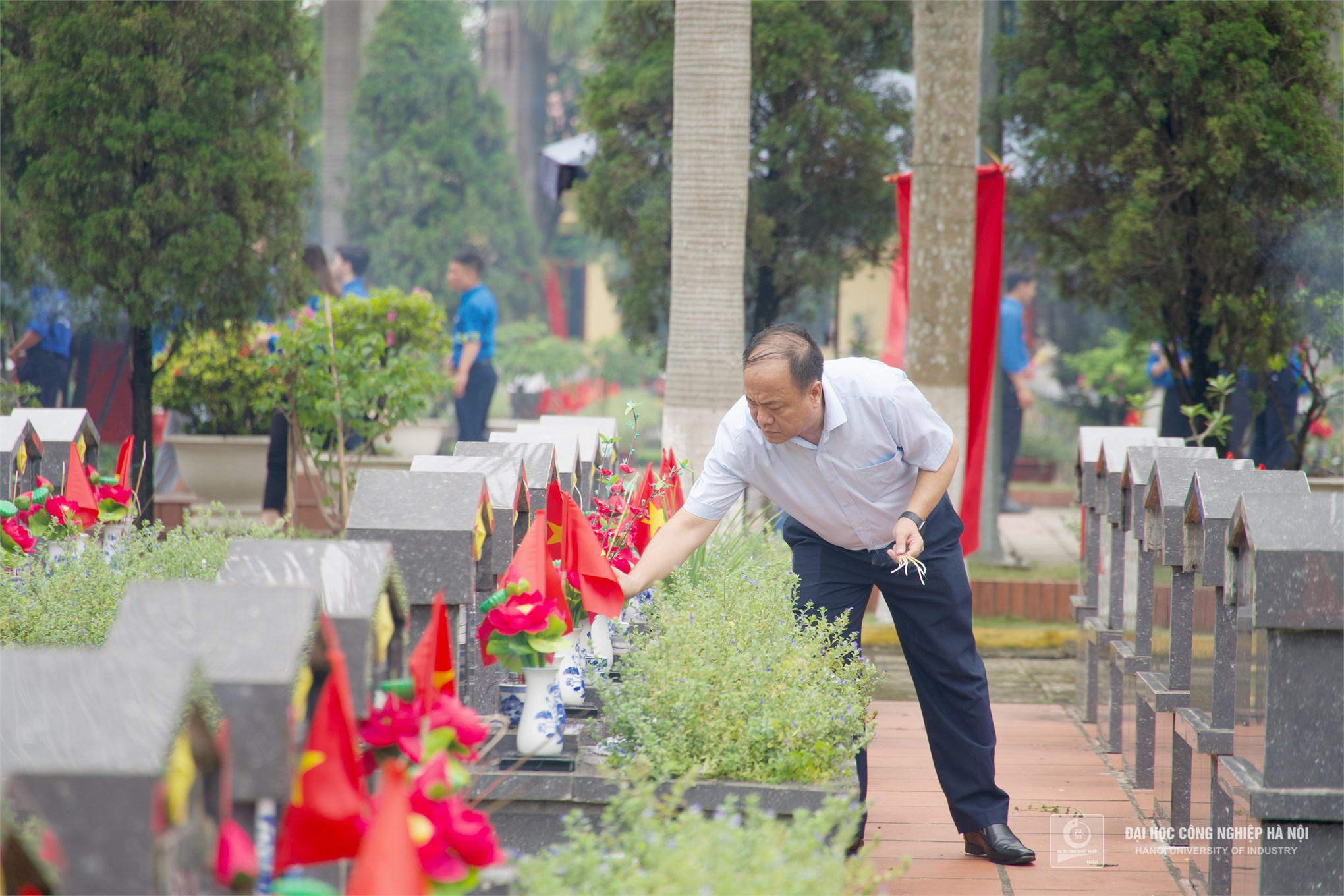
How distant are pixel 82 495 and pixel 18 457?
336 millimetres

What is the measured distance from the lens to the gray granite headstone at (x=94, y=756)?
1615 mm

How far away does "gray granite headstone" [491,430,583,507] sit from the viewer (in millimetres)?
4375

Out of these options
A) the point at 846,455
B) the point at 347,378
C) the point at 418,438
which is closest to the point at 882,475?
the point at 846,455

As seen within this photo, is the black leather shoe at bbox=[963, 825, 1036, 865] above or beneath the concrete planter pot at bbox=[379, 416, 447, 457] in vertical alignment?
beneath

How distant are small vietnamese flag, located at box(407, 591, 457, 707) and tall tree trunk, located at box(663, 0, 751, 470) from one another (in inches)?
156

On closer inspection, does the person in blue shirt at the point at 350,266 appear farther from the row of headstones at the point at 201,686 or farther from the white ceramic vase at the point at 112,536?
the row of headstones at the point at 201,686

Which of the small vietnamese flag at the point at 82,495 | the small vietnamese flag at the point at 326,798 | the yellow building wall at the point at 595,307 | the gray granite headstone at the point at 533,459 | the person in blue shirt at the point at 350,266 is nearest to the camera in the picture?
the small vietnamese flag at the point at 326,798

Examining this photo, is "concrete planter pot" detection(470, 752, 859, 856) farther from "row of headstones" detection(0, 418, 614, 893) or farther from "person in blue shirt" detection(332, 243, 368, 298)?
"person in blue shirt" detection(332, 243, 368, 298)

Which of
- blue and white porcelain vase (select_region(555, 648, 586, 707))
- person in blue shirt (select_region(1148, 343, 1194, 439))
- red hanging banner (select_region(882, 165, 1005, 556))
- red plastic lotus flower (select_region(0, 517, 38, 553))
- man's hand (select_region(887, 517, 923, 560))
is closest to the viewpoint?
blue and white porcelain vase (select_region(555, 648, 586, 707))

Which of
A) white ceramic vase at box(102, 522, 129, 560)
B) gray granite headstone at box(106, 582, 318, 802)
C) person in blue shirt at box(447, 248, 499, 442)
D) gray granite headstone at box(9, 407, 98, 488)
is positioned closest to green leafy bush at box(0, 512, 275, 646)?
white ceramic vase at box(102, 522, 129, 560)

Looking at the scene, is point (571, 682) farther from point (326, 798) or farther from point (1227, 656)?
point (1227, 656)

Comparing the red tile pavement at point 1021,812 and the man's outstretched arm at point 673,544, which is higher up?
the man's outstretched arm at point 673,544

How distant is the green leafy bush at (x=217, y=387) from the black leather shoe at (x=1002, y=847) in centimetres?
552

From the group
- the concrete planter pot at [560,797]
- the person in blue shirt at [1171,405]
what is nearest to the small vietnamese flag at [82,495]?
the concrete planter pot at [560,797]
